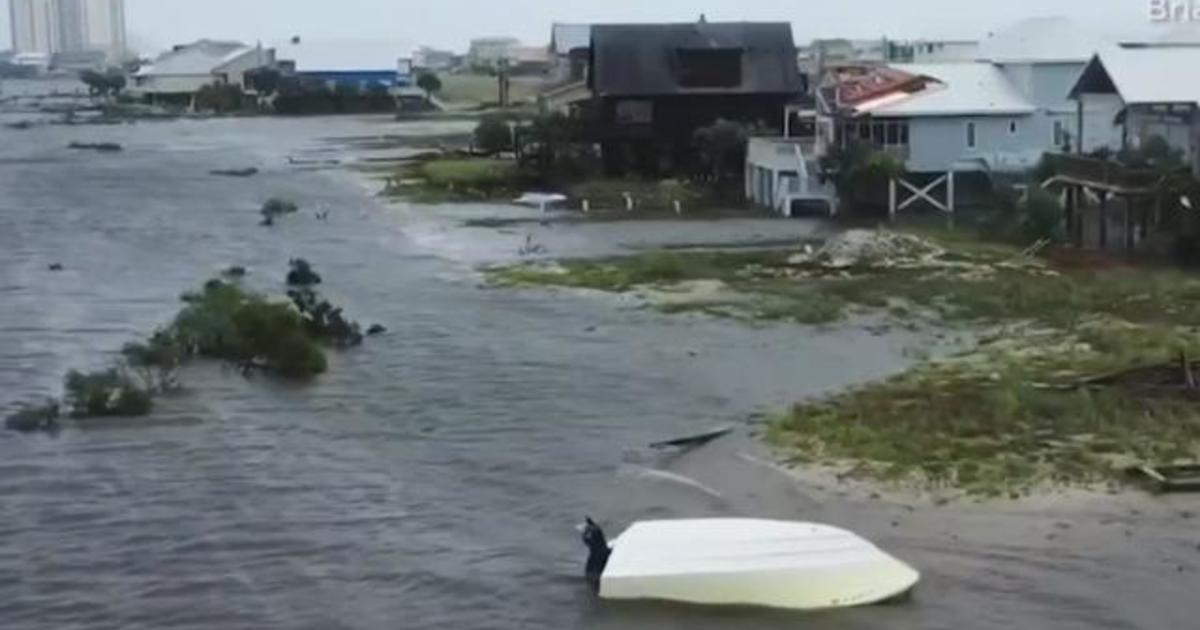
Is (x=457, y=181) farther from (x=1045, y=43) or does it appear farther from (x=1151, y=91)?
(x=1151, y=91)

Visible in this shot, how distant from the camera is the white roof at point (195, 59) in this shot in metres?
133

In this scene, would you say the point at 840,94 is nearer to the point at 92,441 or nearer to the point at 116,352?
the point at 116,352

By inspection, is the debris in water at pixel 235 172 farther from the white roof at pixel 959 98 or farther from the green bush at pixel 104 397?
the green bush at pixel 104 397

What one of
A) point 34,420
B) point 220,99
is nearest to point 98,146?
point 220,99

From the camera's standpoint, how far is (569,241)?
142 ft

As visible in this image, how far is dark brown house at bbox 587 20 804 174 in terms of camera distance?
184ft

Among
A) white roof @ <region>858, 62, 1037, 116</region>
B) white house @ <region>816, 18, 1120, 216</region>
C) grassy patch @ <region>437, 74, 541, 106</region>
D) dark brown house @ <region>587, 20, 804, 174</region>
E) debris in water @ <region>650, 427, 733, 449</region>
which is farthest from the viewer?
grassy patch @ <region>437, 74, 541, 106</region>

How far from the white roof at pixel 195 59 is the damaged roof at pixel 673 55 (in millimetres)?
77222

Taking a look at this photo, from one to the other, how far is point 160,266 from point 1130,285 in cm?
1914

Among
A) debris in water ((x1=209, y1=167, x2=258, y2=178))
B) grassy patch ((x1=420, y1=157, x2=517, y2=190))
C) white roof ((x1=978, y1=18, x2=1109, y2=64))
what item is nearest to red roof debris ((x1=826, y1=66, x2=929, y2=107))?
white roof ((x1=978, y1=18, x2=1109, y2=64))

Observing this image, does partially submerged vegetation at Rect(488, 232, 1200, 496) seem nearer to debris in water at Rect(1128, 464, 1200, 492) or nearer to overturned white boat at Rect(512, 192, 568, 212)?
debris in water at Rect(1128, 464, 1200, 492)

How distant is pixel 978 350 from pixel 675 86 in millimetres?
30159

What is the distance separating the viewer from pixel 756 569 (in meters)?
16.3

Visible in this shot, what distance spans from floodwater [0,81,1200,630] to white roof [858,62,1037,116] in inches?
544
